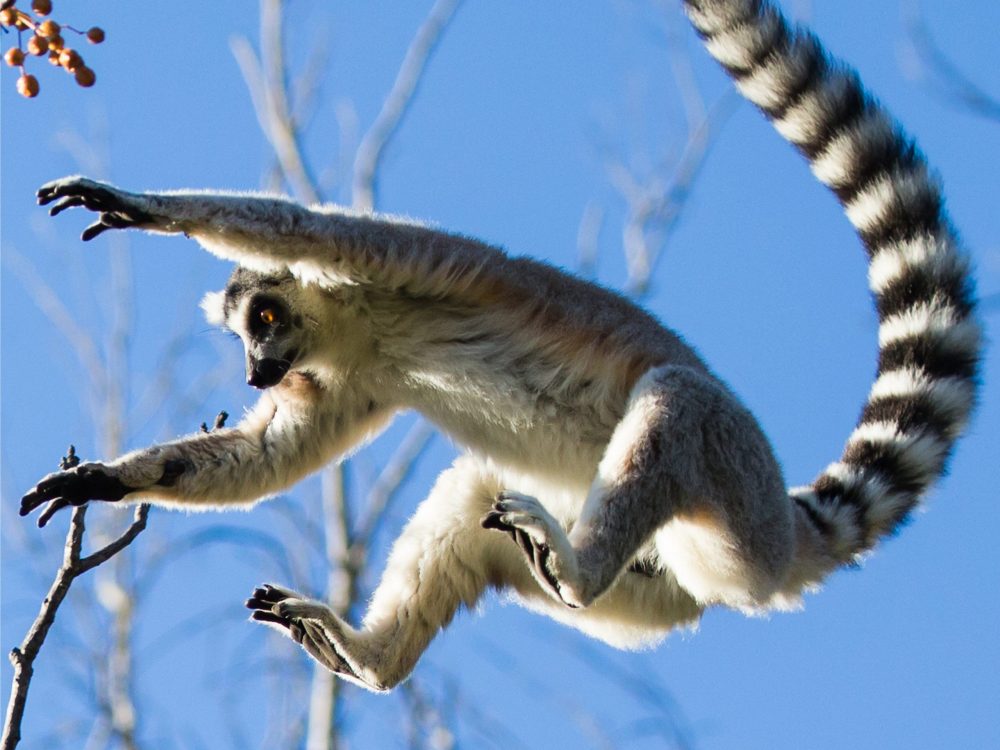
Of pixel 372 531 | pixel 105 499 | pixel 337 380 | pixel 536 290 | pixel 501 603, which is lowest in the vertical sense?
pixel 105 499

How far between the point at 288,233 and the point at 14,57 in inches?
54.5

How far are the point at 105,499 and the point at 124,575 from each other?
32.6 ft

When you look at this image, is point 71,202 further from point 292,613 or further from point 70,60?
point 292,613

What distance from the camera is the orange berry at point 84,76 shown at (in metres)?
4.88

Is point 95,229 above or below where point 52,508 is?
above

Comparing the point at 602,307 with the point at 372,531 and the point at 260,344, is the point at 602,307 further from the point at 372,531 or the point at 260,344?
the point at 372,531

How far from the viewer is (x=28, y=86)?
509 centimetres

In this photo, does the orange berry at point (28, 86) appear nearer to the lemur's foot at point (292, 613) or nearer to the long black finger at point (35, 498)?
the long black finger at point (35, 498)

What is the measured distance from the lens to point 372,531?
15.0 m

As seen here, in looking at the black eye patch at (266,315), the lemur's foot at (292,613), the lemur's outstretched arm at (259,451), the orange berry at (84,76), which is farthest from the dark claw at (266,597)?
the orange berry at (84,76)

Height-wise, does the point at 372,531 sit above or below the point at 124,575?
above

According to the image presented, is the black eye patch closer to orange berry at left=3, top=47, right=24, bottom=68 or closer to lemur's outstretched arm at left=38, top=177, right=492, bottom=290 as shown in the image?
lemur's outstretched arm at left=38, top=177, right=492, bottom=290

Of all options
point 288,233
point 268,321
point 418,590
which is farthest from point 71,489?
point 418,590

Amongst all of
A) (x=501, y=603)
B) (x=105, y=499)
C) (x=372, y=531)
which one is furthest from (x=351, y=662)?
(x=372, y=531)
